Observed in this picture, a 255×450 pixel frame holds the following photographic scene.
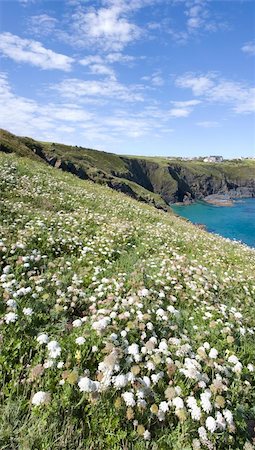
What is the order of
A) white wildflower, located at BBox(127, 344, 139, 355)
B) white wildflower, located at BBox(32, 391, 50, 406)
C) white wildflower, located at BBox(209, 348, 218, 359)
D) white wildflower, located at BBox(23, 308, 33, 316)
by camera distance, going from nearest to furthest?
white wildflower, located at BBox(32, 391, 50, 406)
white wildflower, located at BBox(127, 344, 139, 355)
white wildflower, located at BBox(23, 308, 33, 316)
white wildflower, located at BBox(209, 348, 218, 359)

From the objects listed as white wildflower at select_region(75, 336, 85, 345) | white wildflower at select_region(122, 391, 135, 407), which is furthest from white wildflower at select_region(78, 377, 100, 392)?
white wildflower at select_region(75, 336, 85, 345)

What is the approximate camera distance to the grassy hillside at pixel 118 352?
4.43 metres

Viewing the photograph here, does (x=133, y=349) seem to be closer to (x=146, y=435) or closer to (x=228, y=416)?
(x=146, y=435)

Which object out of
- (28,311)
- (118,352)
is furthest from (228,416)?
(28,311)

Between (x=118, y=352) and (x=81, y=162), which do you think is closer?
(x=118, y=352)

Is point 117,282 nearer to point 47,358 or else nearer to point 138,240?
point 47,358

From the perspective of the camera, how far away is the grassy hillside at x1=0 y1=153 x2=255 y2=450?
14.5 ft

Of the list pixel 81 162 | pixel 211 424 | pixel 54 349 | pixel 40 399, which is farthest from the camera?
pixel 81 162

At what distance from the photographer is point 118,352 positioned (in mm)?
5422

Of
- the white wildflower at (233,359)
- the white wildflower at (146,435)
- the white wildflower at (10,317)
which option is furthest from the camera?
the white wildflower at (233,359)

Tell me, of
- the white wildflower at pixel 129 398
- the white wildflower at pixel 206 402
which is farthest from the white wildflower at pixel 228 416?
the white wildflower at pixel 129 398

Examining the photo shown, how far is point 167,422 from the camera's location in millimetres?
4824

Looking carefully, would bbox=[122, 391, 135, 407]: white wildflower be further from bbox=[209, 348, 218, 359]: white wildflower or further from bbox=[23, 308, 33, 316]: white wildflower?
bbox=[23, 308, 33, 316]: white wildflower

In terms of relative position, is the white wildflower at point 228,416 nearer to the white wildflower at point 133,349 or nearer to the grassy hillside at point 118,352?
the grassy hillside at point 118,352
